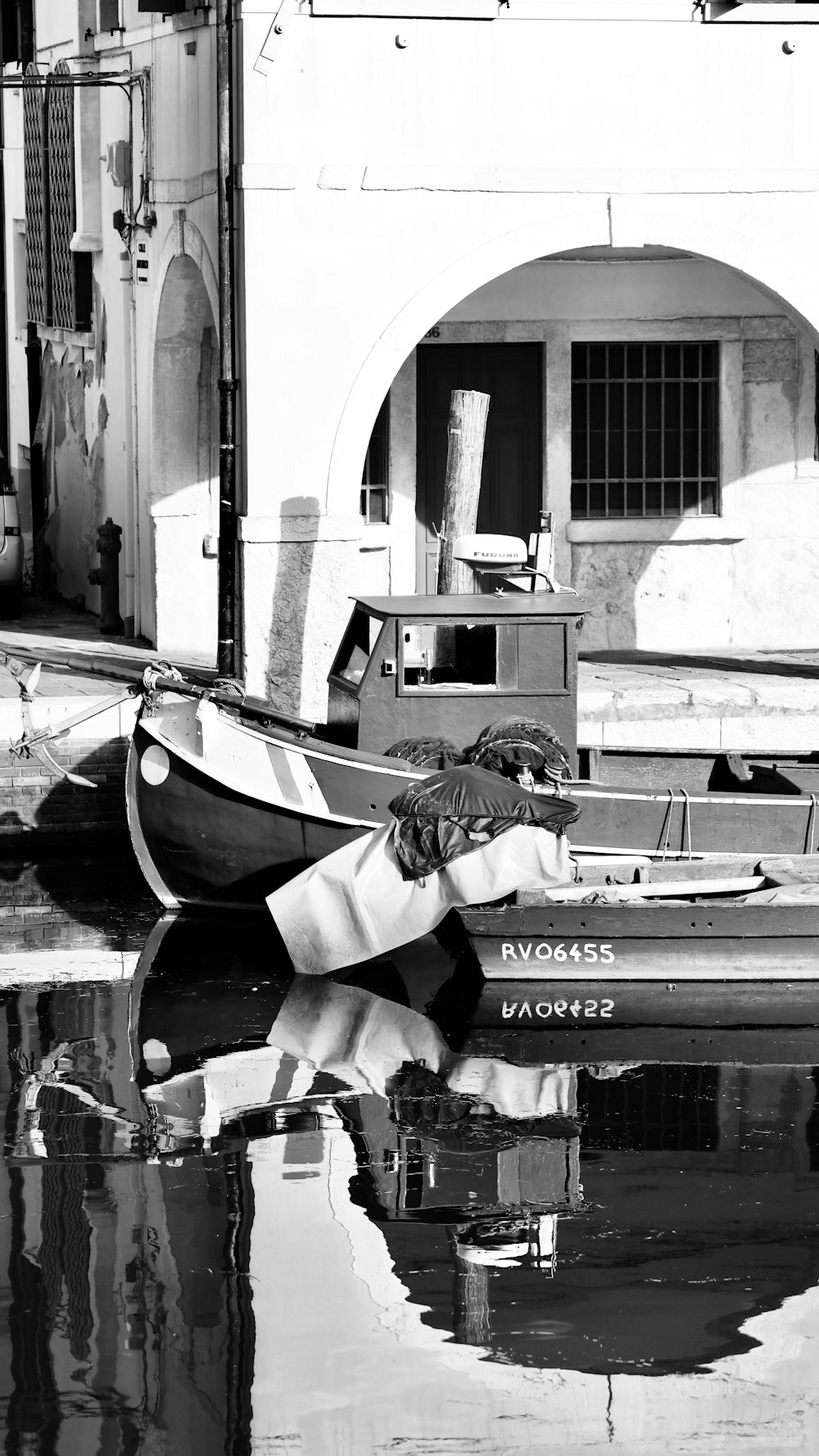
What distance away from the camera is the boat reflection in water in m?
6.61

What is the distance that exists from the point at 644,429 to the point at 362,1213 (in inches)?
399

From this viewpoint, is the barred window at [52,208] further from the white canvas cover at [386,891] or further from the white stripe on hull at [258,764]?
the white canvas cover at [386,891]

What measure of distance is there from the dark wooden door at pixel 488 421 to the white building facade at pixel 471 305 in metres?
0.02

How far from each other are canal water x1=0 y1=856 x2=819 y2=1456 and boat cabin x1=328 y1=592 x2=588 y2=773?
1.56 m

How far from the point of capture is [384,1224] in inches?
311

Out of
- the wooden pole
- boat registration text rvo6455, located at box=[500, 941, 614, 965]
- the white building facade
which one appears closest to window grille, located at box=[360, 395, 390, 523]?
the white building facade

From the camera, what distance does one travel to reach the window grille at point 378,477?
16.4m

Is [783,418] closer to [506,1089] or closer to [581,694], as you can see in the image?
[581,694]

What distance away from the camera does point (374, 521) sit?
16.5 m

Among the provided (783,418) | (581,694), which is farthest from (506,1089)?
(783,418)

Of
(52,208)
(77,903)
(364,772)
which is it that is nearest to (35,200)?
(52,208)

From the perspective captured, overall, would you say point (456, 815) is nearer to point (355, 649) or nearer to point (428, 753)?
point (428, 753)

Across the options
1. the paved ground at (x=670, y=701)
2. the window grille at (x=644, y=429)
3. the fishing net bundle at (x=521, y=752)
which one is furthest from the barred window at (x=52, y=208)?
the fishing net bundle at (x=521, y=752)

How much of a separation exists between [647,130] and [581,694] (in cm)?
400
